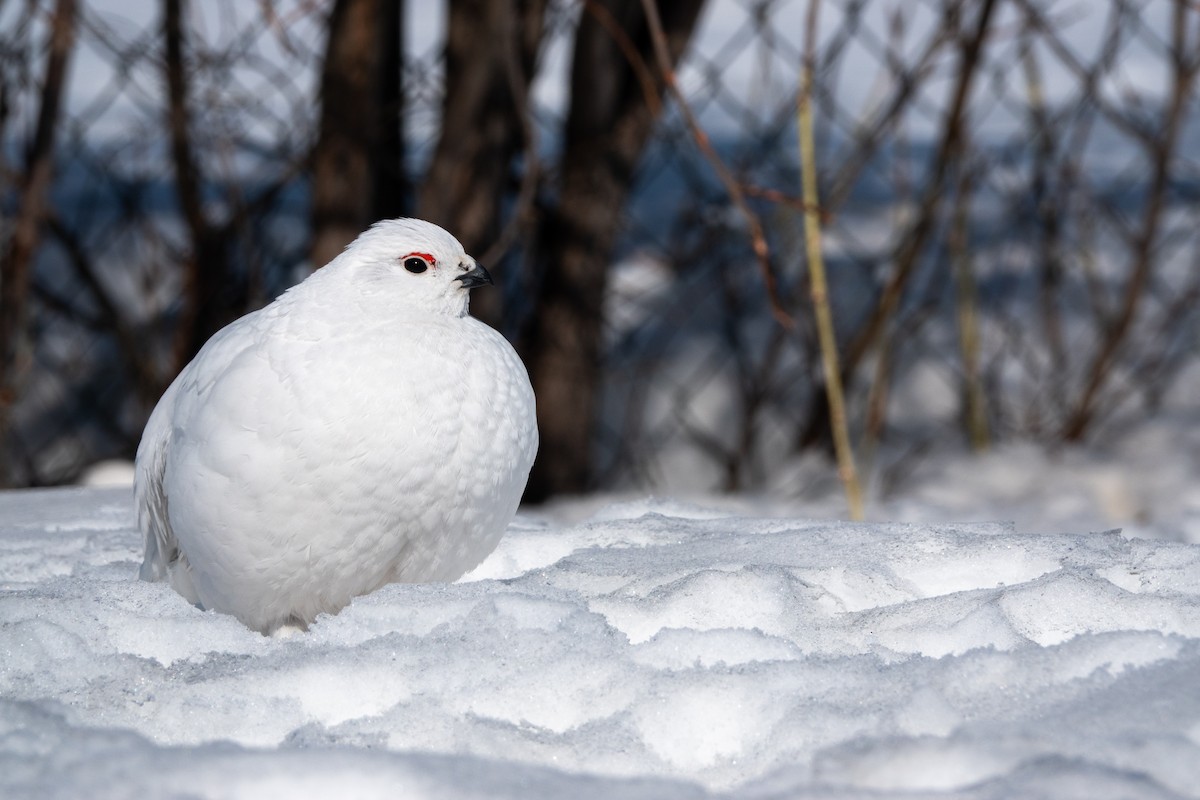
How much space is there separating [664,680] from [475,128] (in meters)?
2.03

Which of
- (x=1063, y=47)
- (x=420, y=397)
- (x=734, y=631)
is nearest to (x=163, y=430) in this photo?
(x=420, y=397)

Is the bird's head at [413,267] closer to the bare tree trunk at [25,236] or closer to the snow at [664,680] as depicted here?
the snow at [664,680]

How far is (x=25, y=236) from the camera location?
10.4 feet

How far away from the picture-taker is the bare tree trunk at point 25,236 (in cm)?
312

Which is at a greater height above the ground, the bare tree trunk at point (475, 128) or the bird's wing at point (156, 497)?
the bare tree trunk at point (475, 128)

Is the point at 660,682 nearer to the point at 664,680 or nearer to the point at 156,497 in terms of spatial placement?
the point at 664,680

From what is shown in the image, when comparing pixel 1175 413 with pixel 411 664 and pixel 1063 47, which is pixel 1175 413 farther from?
pixel 411 664

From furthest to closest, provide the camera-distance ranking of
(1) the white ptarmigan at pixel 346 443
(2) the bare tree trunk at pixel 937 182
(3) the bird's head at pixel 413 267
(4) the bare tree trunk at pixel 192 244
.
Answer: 1. (4) the bare tree trunk at pixel 192 244
2. (2) the bare tree trunk at pixel 937 182
3. (3) the bird's head at pixel 413 267
4. (1) the white ptarmigan at pixel 346 443

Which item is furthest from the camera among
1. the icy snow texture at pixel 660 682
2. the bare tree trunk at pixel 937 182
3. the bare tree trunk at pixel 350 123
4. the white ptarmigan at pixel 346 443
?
the bare tree trunk at pixel 937 182

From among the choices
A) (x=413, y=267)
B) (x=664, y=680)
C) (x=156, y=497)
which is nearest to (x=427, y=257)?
(x=413, y=267)

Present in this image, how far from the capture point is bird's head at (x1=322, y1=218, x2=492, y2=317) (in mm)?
1657

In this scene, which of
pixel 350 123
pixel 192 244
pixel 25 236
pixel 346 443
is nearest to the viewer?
pixel 346 443

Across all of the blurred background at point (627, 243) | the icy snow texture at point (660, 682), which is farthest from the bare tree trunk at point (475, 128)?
the icy snow texture at point (660, 682)

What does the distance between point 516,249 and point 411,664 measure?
2389mm
